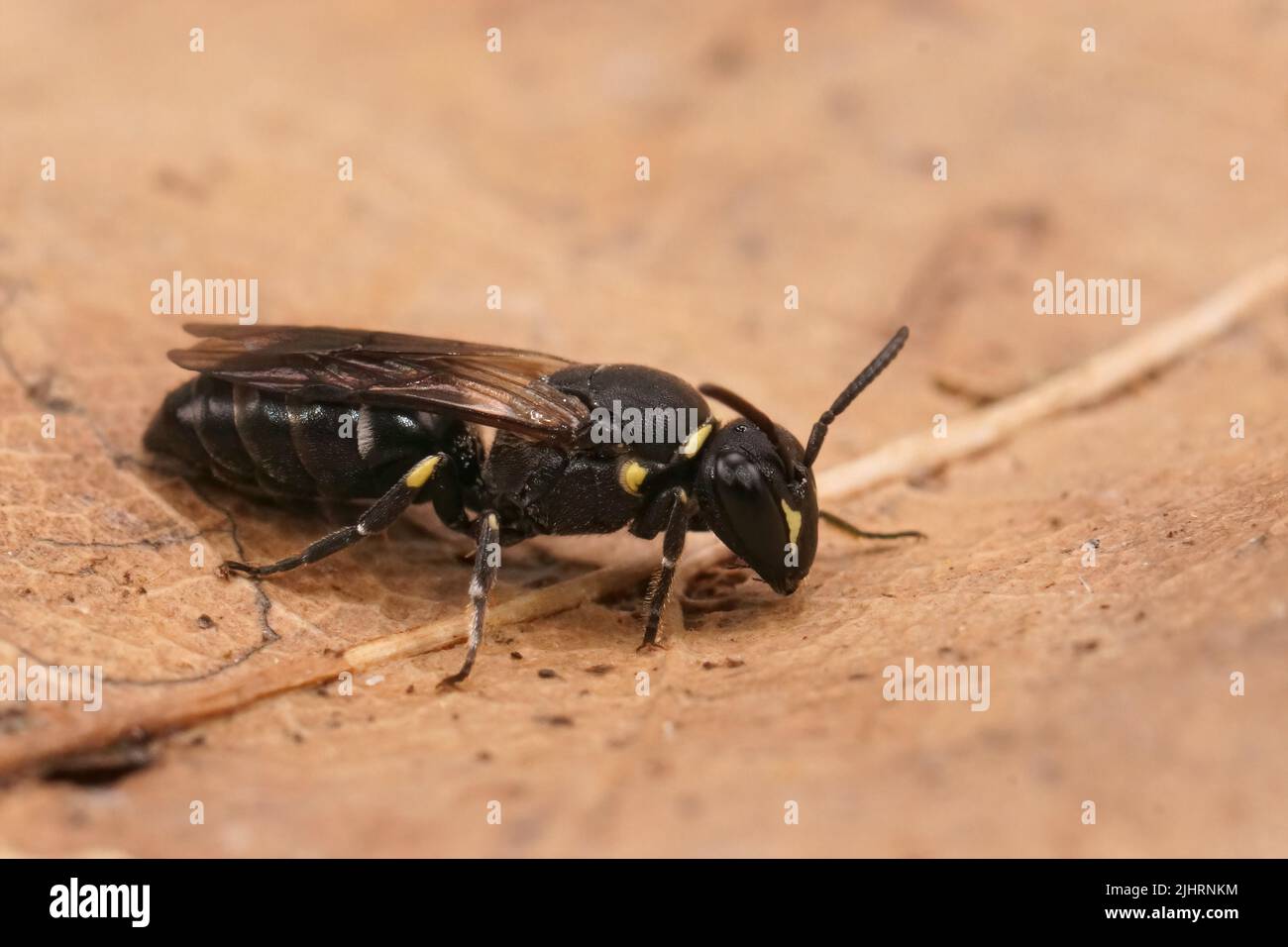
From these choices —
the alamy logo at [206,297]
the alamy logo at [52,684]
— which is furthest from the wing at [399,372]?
the alamy logo at [52,684]

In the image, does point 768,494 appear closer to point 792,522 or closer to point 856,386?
point 792,522

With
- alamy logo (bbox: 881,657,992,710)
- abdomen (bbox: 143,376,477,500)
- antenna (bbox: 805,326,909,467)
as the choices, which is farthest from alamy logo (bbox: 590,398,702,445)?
alamy logo (bbox: 881,657,992,710)

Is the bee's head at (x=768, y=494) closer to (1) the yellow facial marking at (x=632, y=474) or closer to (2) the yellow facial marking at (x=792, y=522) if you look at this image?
(2) the yellow facial marking at (x=792, y=522)

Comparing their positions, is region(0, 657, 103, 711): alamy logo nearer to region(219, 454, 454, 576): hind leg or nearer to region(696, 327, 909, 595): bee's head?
region(219, 454, 454, 576): hind leg

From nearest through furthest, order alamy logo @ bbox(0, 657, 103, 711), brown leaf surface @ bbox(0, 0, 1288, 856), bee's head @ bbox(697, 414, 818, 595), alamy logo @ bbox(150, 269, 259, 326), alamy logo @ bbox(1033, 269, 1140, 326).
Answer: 1. brown leaf surface @ bbox(0, 0, 1288, 856)
2. alamy logo @ bbox(0, 657, 103, 711)
3. bee's head @ bbox(697, 414, 818, 595)
4. alamy logo @ bbox(150, 269, 259, 326)
5. alamy logo @ bbox(1033, 269, 1140, 326)

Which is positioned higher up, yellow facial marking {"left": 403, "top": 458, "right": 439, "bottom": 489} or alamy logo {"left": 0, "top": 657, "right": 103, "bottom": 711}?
yellow facial marking {"left": 403, "top": 458, "right": 439, "bottom": 489}

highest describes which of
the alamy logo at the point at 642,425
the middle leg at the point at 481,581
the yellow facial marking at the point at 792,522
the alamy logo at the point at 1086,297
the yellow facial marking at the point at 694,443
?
the alamy logo at the point at 1086,297
